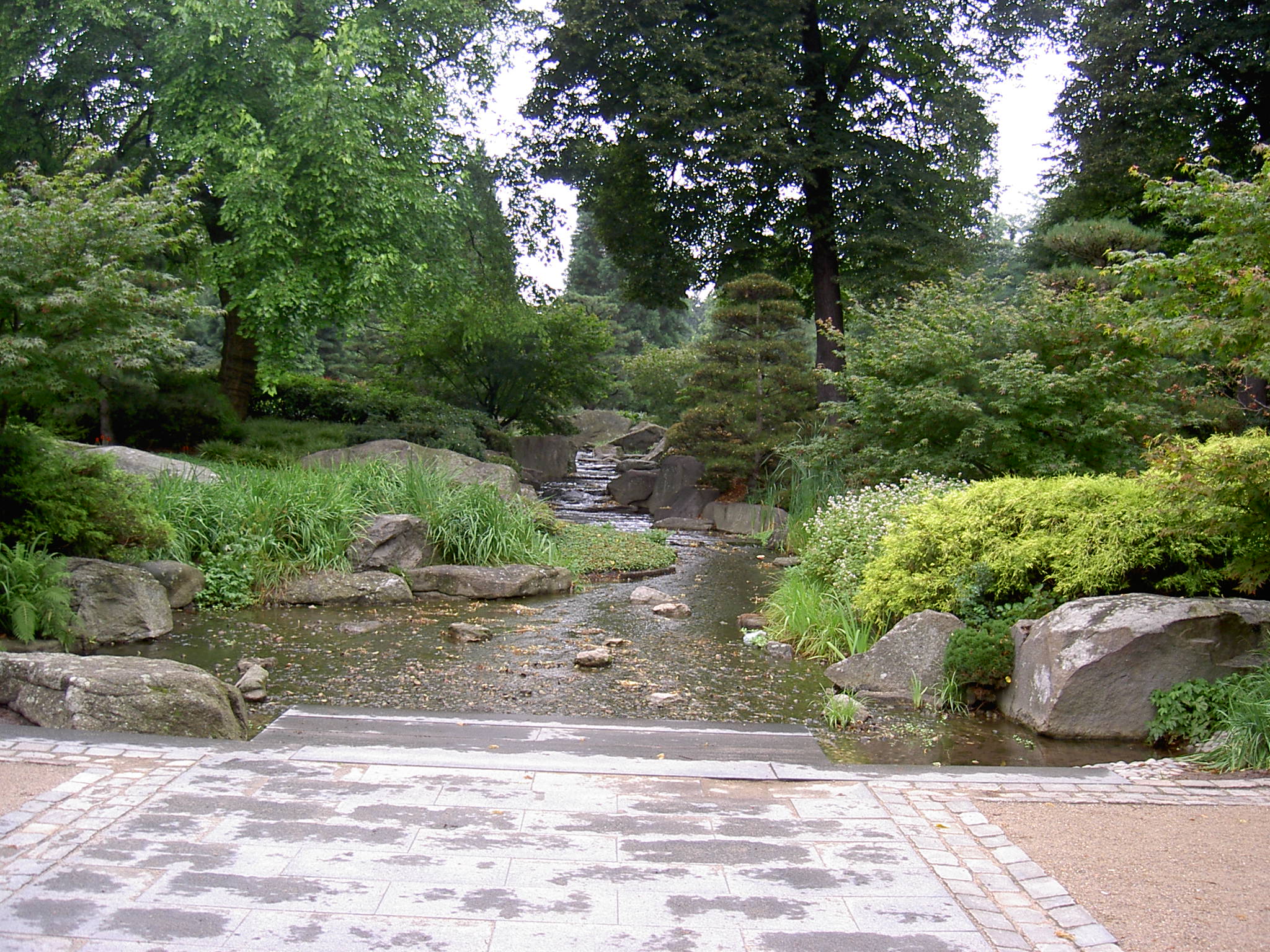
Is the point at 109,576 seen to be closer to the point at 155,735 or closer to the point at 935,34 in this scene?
the point at 155,735

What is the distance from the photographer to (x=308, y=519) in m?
9.70

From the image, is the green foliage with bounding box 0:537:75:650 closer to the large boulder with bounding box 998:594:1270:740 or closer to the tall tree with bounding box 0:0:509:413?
the large boulder with bounding box 998:594:1270:740

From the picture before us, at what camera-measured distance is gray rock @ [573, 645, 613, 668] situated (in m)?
7.16

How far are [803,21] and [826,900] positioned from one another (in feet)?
59.6

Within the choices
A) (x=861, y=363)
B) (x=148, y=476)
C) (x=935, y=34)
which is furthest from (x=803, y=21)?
(x=148, y=476)

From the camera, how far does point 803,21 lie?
18.2m

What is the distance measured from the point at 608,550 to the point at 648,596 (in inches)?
96.6

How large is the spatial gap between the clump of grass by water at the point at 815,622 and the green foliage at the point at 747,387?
8.34 m

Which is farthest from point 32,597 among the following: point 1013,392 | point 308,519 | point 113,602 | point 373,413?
point 373,413

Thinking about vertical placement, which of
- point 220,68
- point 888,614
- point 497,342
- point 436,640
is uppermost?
point 220,68

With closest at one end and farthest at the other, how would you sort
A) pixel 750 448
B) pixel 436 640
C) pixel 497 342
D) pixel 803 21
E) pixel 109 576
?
pixel 109 576 < pixel 436 640 < pixel 750 448 < pixel 803 21 < pixel 497 342

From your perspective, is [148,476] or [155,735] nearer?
[155,735]

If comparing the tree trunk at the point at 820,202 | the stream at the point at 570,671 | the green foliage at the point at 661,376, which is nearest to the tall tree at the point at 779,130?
the tree trunk at the point at 820,202

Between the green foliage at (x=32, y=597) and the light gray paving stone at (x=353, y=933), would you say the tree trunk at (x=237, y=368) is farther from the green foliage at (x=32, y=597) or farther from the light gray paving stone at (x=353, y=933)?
the light gray paving stone at (x=353, y=933)
